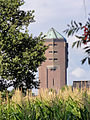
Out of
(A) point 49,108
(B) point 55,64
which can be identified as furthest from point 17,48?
(B) point 55,64

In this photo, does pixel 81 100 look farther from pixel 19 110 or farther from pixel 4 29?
pixel 4 29

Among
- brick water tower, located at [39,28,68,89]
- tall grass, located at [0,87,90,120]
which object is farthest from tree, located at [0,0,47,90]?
brick water tower, located at [39,28,68,89]

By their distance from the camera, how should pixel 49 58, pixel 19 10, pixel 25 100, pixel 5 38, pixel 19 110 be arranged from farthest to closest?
pixel 49 58, pixel 19 10, pixel 5 38, pixel 25 100, pixel 19 110

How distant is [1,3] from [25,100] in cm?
1924

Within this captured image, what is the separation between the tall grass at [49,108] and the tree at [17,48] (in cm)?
1540

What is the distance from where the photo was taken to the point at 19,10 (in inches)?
1136

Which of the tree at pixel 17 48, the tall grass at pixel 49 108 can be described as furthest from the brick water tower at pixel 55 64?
the tall grass at pixel 49 108

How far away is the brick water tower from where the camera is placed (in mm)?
129000

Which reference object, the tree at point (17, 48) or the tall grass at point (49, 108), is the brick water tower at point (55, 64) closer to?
the tree at point (17, 48)

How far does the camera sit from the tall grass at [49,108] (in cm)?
962

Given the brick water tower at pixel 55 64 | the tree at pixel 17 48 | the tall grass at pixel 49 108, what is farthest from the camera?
the brick water tower at pixel 55 64

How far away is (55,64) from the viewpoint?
5113 inches

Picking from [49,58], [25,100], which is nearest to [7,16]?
[25,100]

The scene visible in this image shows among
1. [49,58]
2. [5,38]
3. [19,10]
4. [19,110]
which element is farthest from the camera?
[49,58]
